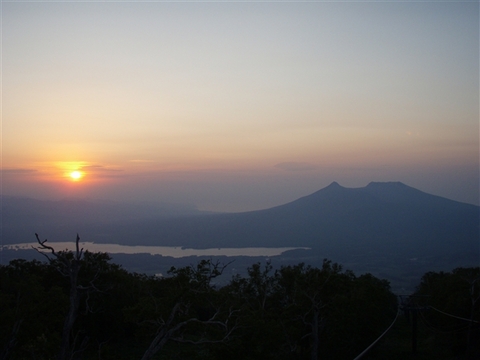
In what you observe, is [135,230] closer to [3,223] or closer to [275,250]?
[3,223]

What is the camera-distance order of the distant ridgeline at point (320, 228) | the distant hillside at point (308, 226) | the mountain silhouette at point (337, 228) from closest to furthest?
the distant ridgeline at point (320, 228), the distant hillside at point (308, 226), the mountain silhouette at point (337, 228)

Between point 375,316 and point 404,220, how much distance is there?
158m

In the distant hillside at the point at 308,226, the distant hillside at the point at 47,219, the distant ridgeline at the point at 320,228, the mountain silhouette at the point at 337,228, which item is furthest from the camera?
the mountain silhouette at the point at 337,228

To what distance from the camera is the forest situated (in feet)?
43.1

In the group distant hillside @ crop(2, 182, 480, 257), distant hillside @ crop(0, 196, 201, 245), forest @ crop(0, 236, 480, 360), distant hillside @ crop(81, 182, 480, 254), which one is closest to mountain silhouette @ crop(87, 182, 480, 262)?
distant hillside @ crop(81, 182, 480, 254)

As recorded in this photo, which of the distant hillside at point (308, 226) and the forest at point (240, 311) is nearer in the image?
the forest at point (240, 311)

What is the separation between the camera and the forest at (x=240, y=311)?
13148 mm

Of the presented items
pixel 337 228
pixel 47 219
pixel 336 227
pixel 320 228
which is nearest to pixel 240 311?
pixel 320 228

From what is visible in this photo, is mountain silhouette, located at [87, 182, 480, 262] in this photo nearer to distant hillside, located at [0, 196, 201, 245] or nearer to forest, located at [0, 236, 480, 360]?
distant hillside, located at [0, 196, 201, 245]

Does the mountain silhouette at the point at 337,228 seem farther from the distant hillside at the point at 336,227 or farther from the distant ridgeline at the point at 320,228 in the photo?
the distant ridgeline at the point at 320,228

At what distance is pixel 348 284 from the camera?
21.3 meters

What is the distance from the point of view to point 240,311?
531 inches

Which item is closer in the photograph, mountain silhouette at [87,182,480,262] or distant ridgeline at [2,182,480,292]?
distant ridgeline at [2,182,480,292]

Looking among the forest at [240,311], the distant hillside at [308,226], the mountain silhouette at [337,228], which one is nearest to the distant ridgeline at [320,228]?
the distant hillside at [308,226]
